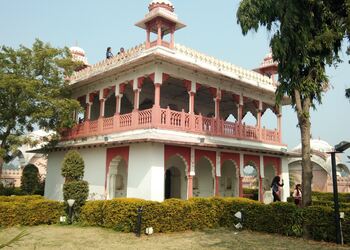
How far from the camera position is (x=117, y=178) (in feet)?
55.4

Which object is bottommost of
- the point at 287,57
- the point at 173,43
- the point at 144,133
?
the point at 144,133

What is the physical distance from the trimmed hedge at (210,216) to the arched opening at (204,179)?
16.3 feet

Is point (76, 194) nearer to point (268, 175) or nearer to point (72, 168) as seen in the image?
point (72, 168)

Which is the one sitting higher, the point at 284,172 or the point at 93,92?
the point at 93,92

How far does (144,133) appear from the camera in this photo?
13789 mm

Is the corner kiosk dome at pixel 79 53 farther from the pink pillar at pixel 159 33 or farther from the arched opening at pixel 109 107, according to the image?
the pink pillar at pixel 159 33

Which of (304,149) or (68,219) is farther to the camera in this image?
(68,219)

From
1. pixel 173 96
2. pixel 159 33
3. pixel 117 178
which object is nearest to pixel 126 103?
pixel 173 96

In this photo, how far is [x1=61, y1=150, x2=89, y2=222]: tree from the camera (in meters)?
12.5

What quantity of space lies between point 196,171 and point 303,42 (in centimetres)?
928

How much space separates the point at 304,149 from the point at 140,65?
25.1 ft

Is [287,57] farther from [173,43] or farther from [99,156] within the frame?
[99,156]

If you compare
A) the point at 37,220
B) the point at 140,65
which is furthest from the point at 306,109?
the point at 37,220

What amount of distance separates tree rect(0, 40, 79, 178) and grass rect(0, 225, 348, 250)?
6.42m
